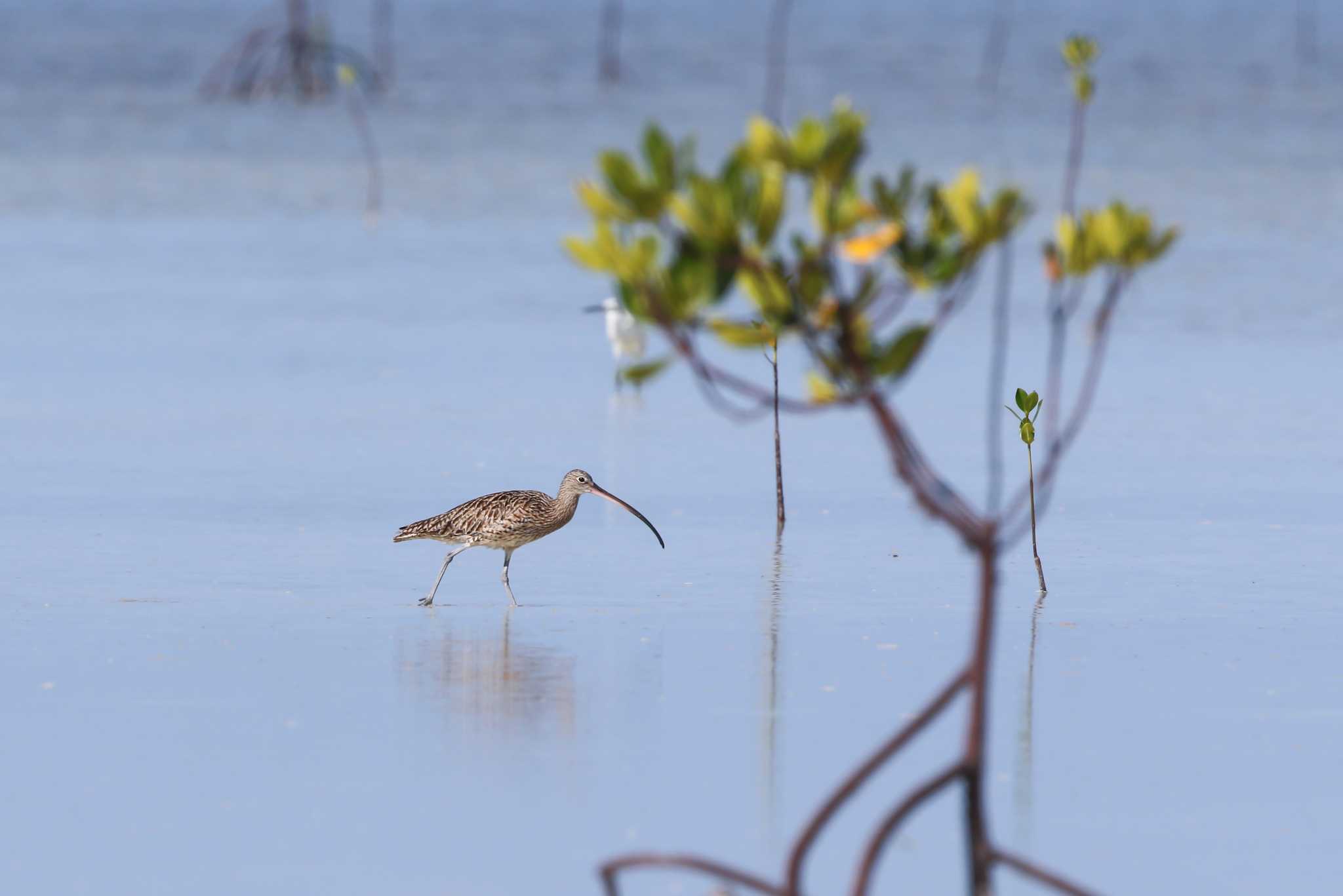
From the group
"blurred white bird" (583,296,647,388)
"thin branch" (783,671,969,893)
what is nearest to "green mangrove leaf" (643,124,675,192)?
"thin branch" (783,671,969,893)

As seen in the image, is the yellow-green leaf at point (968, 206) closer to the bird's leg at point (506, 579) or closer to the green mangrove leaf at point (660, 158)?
the green mangrove leaf at point (660, 158)

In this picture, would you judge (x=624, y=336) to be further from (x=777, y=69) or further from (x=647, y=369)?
(x=777, y=69)

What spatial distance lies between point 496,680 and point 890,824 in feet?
9.90

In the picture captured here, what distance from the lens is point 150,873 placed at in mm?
5668

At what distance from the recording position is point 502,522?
871 centimetres

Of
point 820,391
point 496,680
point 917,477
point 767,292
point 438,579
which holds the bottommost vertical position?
point 496,680

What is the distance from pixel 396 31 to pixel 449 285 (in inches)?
4303

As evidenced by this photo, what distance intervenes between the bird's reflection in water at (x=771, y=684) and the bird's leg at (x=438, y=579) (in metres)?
1.00

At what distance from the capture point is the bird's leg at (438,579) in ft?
27.8

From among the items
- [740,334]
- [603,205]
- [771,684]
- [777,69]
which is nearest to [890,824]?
[740,334]

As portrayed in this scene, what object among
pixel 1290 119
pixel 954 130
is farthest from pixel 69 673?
pixel 1290 119

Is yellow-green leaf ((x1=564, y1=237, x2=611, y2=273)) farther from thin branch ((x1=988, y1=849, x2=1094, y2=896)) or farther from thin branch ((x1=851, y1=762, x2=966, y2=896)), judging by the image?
thin branch ((x1=988, y1=849, x2=1094, y2=896))

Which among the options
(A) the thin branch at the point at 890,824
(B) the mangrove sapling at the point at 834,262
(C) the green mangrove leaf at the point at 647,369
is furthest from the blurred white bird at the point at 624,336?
(C) the green mangrove leaf at the point at 647,369

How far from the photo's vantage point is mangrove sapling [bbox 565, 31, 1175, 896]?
13.4ft
